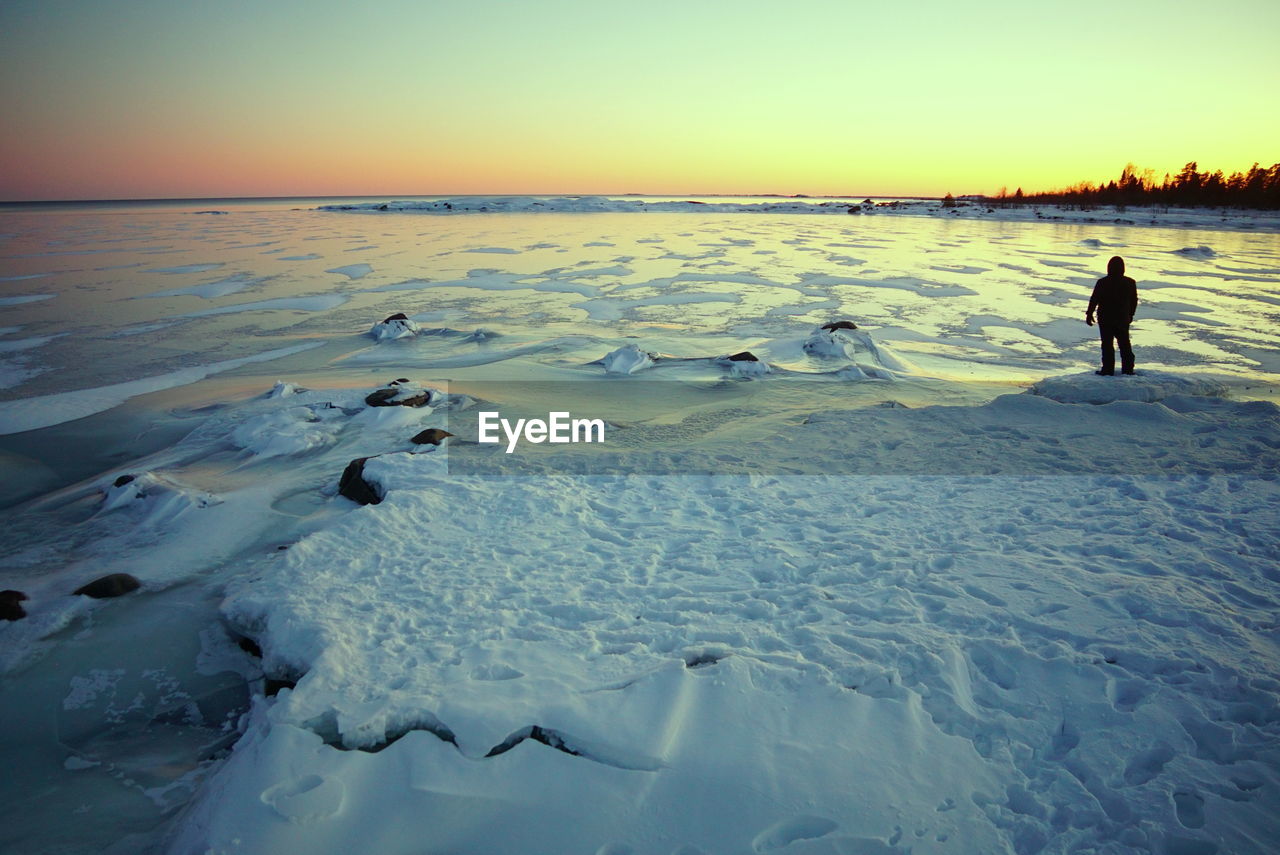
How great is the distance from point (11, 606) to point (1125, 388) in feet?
36.0

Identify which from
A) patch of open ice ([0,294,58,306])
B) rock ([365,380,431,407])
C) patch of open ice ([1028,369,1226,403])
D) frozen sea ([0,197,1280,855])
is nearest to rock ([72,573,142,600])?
frozen sea ([0,197,1280,855])

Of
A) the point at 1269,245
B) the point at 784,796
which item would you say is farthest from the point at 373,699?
the point at 1269,245

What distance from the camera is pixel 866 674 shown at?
11.2 feet

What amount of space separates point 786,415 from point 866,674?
188 inches

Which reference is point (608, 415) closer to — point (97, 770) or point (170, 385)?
point (97, 770)

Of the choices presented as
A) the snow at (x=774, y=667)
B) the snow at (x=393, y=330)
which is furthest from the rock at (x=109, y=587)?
the snow at (x=393, y=330)

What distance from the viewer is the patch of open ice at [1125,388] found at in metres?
7.71

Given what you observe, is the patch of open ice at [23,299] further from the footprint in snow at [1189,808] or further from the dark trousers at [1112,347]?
the dark trousers at [1112,347]

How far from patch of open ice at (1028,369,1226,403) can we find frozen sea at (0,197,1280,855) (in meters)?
0.06

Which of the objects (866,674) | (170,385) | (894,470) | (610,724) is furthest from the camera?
(170,385)

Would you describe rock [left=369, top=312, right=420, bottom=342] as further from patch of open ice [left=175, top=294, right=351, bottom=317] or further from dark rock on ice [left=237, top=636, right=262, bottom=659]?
dark rock on ice [left=237, top=636, right=262, bottom=659]

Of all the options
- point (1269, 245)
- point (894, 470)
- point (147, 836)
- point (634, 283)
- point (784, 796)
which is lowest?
point (147, 836)

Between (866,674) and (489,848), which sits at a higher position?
(866,674)

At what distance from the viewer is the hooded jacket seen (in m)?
8.45
